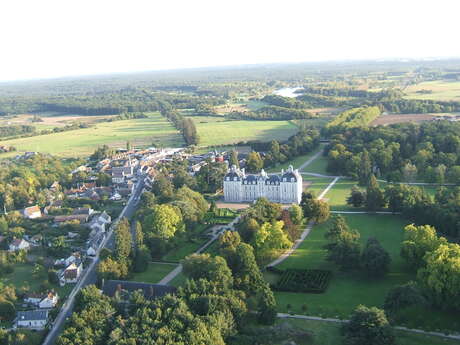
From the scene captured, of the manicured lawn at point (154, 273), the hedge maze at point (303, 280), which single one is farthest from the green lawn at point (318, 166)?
the manicured lawn at point (154, 273)

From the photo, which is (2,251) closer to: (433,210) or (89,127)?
(433,210)

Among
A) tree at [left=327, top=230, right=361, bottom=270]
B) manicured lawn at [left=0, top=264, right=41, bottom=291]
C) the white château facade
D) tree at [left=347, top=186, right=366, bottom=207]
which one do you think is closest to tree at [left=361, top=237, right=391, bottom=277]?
tree at [left=327, top=230, right=361, bottom=270]

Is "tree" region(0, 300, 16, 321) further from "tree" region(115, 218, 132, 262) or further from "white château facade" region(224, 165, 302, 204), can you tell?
"white château facade" region(224, 165, 302, 204)

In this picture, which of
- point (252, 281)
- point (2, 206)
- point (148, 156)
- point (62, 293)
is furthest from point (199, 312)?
point (148, 156)

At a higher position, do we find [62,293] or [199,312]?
[199,312]

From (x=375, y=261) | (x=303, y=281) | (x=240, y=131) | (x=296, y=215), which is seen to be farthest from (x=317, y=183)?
→ (x=240, y=131)

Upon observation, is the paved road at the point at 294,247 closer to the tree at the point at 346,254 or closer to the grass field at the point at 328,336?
the tree at the point at 346,254
